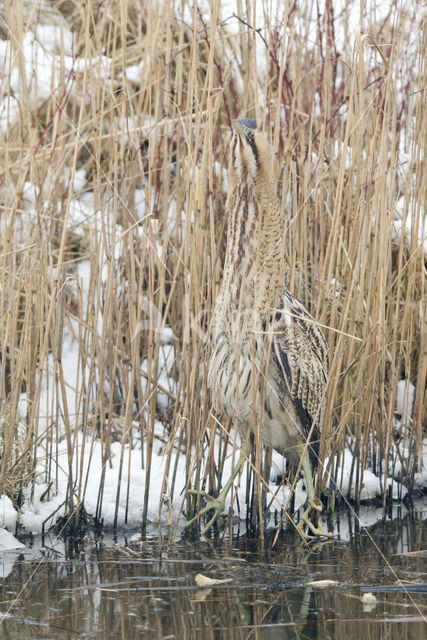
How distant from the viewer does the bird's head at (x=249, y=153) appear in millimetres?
2936

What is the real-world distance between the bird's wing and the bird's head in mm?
474

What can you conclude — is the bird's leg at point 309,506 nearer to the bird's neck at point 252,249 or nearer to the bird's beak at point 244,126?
the bird's neck at point 252,249

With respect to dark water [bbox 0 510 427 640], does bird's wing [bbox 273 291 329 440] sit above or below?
above

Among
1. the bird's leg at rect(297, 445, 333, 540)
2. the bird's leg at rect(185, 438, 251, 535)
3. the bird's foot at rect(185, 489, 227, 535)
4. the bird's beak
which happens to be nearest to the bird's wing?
the bird's leg at rect(297, 445, 333, 540)

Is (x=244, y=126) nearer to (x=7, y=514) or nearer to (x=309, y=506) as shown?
(x=309, y=506)

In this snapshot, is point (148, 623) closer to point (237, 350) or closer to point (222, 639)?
point (222, 639)

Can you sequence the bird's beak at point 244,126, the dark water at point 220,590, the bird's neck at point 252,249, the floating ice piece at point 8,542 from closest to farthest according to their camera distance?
the dark water at point 220,590, the bird's beak at point 244,126, the floating ice piece at point 8,542, the bird's neck at point 252,249

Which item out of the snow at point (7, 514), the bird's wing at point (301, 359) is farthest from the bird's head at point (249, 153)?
the snow at point (7, 514)

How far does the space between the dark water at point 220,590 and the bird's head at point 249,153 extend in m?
1.33

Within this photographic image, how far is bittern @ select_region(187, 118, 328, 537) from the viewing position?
3.15m

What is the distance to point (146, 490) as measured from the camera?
128 inches

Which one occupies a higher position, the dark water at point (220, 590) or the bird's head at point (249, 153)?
the bird's head at point (249, 153)

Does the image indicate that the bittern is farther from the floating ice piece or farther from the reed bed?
the floating ice piece

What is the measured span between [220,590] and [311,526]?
658 millimetres
